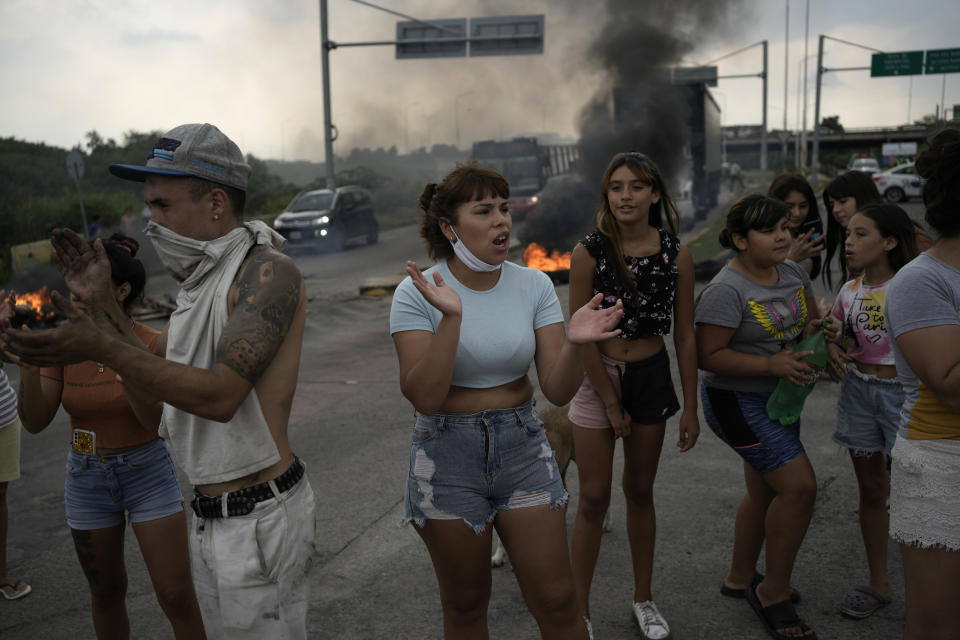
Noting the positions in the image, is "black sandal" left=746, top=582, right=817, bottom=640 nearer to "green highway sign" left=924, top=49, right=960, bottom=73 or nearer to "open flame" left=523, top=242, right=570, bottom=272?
"open flame" left=523, top=242, right=570, bottom=272

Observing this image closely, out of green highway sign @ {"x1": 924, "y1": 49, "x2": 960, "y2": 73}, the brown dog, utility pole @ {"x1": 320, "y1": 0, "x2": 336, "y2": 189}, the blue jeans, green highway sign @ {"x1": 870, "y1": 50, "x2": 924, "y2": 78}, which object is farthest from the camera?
green highway sign @ {"x1": 924, "y1": 49, "x2": 960, "y2": 73}

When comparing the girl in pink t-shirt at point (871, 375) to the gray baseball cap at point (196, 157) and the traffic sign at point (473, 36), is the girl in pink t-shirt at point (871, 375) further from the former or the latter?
the traffic sign at point (473, 36)

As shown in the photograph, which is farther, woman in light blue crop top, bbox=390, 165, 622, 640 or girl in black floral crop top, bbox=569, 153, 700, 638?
girl in black floral crop top, bbox=569, 153, 700, 638

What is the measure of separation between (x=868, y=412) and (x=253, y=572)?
8.93ft

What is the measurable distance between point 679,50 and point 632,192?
24.2m

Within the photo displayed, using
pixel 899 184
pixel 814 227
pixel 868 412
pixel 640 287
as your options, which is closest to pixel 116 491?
pixel 640 287

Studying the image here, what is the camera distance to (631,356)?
328 cm

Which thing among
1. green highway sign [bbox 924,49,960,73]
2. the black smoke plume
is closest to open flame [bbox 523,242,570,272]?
the black smoke plume

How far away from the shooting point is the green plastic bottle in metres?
3.28

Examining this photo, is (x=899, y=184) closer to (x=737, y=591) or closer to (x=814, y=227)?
(x=814, y=227)

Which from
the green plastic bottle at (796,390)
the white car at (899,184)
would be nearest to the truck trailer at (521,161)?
the white car at (899,184)

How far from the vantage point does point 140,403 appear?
2566 millimetres

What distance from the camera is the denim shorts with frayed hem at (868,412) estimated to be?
10.9ft

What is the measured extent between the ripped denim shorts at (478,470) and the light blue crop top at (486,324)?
0.14m
